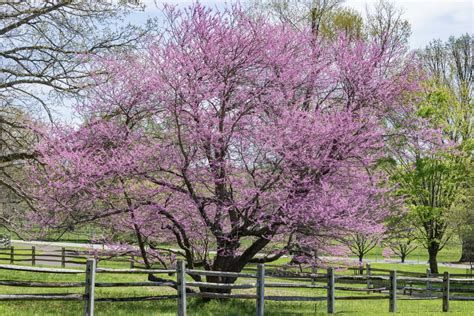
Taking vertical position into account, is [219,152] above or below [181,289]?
above

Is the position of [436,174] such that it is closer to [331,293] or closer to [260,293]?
[331,293]

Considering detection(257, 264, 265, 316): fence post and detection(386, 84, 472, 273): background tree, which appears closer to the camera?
detection(257, 264, 265, 316): fence post

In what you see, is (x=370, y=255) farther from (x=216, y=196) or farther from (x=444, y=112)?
(x=216, y=196)

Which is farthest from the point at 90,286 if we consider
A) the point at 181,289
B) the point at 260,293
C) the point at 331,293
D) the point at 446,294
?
the point at 446,294

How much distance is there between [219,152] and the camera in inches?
603

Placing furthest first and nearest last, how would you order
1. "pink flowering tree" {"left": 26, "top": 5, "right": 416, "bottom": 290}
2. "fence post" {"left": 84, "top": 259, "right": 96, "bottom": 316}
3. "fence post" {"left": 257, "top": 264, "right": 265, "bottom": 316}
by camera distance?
"pink flowering tree" {"left": 26, "top": 5, "right": 416, "bottom": 290} < "fence post" {"left": 257, "top": 264, "right": 265, "bottom": 316} < "fence post" {"left": 84, "top": 259, "right": 96, "bottom": 316}

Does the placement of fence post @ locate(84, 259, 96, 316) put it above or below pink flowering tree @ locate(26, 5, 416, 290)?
below

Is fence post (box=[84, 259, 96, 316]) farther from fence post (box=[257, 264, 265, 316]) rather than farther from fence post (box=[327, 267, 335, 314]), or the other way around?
fence post (box=[327, 267, 335, 314])

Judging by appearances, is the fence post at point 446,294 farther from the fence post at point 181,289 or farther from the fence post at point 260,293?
the fence post at point 181,289

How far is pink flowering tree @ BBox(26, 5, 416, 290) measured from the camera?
1473 centimetres

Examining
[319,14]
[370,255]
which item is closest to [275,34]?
[319,14]

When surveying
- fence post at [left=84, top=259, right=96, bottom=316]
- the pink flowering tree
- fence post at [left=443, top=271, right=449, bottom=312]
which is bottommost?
fence post at [left=443, top=271, right=449, bottom=312]

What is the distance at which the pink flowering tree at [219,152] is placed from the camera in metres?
14.7

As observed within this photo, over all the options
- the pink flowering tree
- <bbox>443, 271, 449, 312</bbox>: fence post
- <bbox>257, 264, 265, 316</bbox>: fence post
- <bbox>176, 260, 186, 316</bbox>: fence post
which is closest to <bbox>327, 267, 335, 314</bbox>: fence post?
the pink flowering tree
